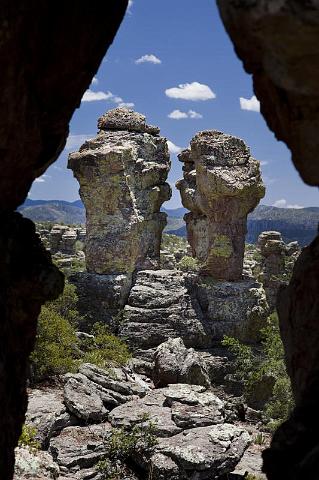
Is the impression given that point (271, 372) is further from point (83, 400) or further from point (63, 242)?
point (63, 242)

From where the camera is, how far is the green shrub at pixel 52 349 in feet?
60.7

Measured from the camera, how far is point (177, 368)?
2011 cm

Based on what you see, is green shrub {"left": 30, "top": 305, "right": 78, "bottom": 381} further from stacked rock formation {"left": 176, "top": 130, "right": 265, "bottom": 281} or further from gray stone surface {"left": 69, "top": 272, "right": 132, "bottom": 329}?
stacked rock formation {"left": 176, "top": 130, "right": 265, "bottom": 281}

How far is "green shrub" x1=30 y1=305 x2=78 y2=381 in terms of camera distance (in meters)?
18.5

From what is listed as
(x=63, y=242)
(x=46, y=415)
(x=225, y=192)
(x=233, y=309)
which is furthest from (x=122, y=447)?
(x=63, y=242)

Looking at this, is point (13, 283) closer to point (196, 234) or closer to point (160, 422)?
point (160, 422)

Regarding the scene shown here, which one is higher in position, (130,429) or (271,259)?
(271,259)

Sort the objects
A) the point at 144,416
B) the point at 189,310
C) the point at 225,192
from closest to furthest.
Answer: the point at 144,416
the point at 189,310
the point at 225,192

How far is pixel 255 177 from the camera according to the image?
2819 cm

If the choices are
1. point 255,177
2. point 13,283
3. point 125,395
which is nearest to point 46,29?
point 13,283

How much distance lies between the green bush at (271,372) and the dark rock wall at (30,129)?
12.7 m

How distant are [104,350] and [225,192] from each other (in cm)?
1060

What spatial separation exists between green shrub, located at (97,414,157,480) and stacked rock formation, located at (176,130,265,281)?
14553 mm

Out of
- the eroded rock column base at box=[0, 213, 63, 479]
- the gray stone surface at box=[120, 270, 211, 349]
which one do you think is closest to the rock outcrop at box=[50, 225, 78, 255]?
the gray stone surface at box=[120, 270, 211, 349]
